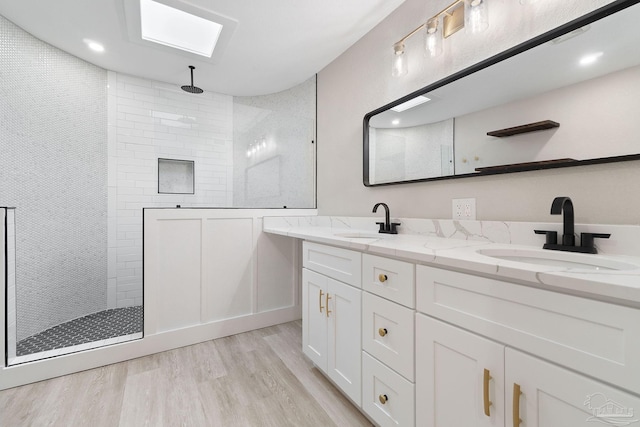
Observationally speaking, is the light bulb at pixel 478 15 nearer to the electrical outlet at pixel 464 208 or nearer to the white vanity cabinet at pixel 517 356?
the electrical outlet at pixel 464 208

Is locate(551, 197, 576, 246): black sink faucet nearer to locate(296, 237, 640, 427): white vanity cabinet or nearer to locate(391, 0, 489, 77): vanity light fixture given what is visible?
locate(296, 237, 640, 427): white vanity cabinet

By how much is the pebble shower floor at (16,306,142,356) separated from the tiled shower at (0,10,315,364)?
2cm

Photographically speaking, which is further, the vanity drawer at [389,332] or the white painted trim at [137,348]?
the white painted trim at [137,348]

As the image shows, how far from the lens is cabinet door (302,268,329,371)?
156 centimetres

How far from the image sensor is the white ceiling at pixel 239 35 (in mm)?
1790

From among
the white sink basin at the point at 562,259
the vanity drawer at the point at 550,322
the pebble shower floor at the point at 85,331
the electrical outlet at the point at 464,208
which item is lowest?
the pebble shower floor at the point at 85,331

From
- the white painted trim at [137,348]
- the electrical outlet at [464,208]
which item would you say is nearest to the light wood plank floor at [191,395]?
the white painted trim at [137,348]

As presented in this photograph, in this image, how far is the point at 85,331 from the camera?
2.24 meters

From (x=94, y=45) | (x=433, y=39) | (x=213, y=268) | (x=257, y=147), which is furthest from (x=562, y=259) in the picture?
(x=94, y=45)

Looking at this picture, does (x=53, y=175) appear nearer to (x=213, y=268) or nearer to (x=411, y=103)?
(x=213, y=268)

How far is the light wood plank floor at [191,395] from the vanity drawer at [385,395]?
186mm

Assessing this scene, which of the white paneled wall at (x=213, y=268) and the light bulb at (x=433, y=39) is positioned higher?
the light bulb at (x=433, y=39)

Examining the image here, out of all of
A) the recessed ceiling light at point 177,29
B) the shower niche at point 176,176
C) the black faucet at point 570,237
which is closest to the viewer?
the black faucet at point 570,237

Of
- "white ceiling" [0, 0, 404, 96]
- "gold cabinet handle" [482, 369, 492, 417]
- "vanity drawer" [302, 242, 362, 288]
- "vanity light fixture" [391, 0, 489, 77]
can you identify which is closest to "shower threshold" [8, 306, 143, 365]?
"vanity drawer" [302, 242, 362, 288]
